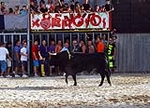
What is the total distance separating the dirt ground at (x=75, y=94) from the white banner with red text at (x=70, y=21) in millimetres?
4823

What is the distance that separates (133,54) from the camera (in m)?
25.4

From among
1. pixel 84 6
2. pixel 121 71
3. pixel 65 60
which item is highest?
pixel 84 6

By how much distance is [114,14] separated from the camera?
26.8 m

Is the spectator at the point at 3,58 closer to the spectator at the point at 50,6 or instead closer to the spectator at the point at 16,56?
the spectator at the point at 16,56

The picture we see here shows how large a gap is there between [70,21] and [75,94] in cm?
949

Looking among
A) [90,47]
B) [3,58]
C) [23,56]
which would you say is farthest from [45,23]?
[3,58]

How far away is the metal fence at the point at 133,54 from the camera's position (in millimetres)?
25328

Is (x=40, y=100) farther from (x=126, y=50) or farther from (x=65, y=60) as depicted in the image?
(x=126, y=50)

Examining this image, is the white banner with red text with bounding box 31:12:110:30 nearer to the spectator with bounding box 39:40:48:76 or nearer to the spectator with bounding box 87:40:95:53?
the spectator with bounding box 87:40:95:53

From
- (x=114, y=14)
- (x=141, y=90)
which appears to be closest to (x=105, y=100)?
(x=141, y=90)

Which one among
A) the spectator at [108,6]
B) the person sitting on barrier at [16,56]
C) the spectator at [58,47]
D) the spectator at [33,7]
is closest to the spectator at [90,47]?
the spectator at [58,47]

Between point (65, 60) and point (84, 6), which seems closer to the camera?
point (65, 60)

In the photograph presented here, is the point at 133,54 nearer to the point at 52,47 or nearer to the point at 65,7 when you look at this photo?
the point at 65,7

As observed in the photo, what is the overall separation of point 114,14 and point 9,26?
18.9ft
